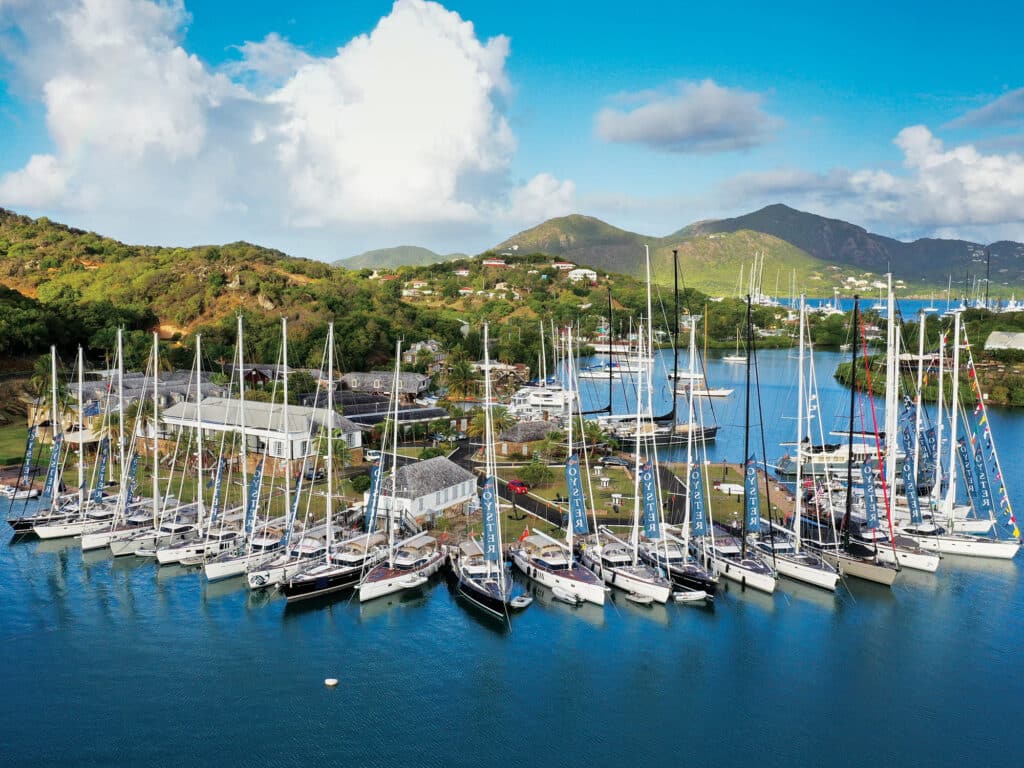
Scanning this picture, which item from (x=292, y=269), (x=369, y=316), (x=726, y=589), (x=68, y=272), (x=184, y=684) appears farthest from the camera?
(x=292, y=269)

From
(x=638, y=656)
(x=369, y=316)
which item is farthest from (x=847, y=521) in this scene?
(x=369, y=316)

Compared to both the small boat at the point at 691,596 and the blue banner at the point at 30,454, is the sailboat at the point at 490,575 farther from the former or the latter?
the blue banner at the point at 30,454

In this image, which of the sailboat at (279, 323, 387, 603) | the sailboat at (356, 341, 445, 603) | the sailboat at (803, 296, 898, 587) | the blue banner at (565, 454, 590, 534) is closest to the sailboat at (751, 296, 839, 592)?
the sailboat at (803, 296, 898, 587)

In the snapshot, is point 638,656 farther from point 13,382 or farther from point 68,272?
point 68,272

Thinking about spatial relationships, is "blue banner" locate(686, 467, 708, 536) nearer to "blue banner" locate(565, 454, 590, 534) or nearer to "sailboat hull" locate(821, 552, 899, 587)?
"blue banner" locate(565, 454, 590, 534)

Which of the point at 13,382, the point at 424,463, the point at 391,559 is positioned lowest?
the point at 391,559

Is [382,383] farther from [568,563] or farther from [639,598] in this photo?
[639,598]

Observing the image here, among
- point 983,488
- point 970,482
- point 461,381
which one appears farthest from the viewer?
point 461,381

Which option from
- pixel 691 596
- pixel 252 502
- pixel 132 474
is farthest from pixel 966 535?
pixel 132 474
